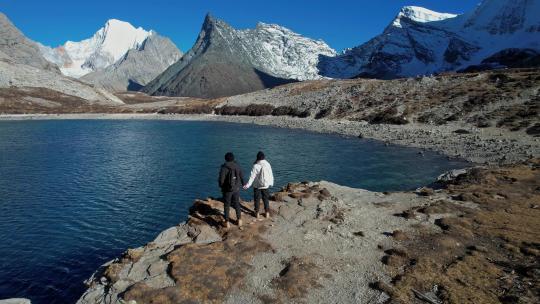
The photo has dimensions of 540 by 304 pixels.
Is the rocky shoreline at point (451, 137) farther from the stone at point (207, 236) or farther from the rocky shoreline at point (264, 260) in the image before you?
the stone at point (207, 236)

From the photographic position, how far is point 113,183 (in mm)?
35562

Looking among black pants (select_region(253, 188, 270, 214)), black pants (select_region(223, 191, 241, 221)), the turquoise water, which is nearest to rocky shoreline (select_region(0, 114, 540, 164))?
the turquoise water

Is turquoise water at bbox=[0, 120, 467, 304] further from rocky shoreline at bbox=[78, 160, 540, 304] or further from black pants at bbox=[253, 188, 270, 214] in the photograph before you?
black pants at bbox=[253, 188, 270, 214]

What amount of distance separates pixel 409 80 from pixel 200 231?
8801 cm

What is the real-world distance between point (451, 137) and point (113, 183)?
43.7 m

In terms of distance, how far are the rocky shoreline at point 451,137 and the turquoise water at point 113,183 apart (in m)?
3.37

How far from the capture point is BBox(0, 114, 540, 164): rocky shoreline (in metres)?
42.1

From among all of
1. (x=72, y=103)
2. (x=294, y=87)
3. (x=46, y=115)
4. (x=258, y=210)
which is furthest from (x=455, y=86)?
(x=72, y=103)

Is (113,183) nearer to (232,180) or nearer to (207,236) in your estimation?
(207,236)

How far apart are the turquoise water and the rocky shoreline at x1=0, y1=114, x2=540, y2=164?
11.1ft

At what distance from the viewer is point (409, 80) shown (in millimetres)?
95250

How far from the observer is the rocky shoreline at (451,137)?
42119 mm

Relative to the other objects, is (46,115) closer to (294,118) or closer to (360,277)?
(294,118)

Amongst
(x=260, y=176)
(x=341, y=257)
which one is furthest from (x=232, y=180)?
(x=341, y=257)
